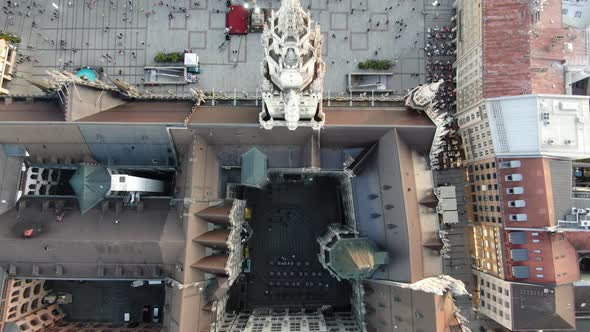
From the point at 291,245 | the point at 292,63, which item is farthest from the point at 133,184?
the point at 291,245

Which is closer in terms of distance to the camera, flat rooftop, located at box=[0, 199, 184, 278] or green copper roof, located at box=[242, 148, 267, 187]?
flat rooftop, located at box=[0, 199, 184, 278]

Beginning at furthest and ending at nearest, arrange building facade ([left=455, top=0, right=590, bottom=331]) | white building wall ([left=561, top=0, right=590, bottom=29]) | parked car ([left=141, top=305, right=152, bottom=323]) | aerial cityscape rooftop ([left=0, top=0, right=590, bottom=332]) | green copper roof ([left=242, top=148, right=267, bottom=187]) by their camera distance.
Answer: parked car ([left=141, top=305, right=152, bottom=323]) → white building wall ([left=561, top=0, right=590, bottom=29]) → building facade ([left=455, top=0, right=590, bottom=331]) → green copper roof ([left=242, top=148, right=267, bottom=187]) → aerial cityscape rooftop ([left=0, top=0, right=590, bottom=332])

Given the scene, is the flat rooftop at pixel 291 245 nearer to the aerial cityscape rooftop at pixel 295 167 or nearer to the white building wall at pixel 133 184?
the aerial cityscape rooftop at pixel 295 167

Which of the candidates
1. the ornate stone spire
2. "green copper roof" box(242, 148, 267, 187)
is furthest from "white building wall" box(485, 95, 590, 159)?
"green copper roof" box(242, 148, 267, 187)

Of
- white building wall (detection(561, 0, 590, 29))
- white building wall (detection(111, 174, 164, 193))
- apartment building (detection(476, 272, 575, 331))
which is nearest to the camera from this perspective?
white building wall (detection(111, 174, 164, 193))

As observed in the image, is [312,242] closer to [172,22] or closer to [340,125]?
[340,125]

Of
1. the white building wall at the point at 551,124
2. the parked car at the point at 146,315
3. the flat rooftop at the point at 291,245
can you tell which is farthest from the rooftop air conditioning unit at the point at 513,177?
the parked car at the point at 146,315

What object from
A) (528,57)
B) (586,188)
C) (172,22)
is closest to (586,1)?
(528,57)

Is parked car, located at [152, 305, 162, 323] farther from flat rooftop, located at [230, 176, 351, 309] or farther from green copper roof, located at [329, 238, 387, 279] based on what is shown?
green copper roof, located at [329, 238, 387, 279]
